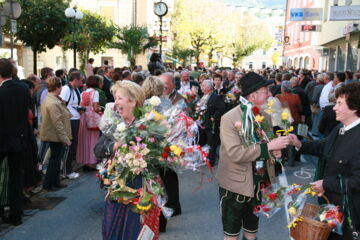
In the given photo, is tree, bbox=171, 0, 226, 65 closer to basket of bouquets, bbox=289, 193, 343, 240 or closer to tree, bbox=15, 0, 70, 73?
tree, bbox=15, 0, 70, 73

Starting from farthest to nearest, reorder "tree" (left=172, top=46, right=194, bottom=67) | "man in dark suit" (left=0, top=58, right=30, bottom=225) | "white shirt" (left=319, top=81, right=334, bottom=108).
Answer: "tree" (left=172, top=46, right=194, bottom=67) < "white shirt" (left=319, top=81, right=334, bottom=108) < "man in dark suit" (left=0, top=58, right=30, bottom=225)

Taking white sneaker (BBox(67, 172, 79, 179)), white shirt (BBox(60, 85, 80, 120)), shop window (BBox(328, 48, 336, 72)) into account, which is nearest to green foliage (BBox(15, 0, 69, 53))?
white shirt (BBox(60, 85, 80, 120))

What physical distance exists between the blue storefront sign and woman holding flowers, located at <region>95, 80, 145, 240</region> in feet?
71.0

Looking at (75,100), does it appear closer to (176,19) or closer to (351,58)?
(351,58)

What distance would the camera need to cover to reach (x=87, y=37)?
1537 cm

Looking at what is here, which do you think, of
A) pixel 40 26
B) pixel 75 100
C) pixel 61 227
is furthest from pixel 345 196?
pixel 40 26

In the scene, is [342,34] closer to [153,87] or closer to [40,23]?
[40,23]

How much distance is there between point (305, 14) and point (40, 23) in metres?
15.7

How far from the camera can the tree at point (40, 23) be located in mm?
16234

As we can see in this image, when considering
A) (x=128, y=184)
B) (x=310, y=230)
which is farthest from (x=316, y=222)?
(x=128, y=184)

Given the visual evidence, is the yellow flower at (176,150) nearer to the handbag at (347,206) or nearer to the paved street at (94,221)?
the handbag at (347,206)

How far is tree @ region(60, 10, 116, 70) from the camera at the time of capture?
49.4 feet

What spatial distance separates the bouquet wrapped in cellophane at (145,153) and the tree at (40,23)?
14.4 metres

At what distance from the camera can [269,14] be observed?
131125 mm
